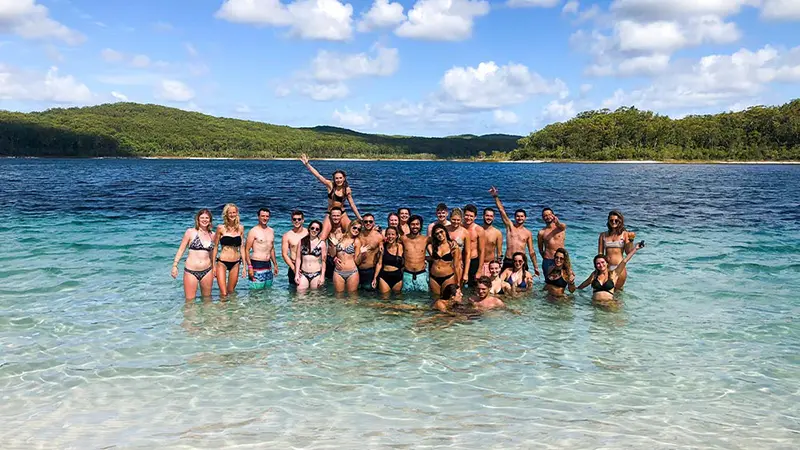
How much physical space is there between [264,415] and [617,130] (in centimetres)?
16364

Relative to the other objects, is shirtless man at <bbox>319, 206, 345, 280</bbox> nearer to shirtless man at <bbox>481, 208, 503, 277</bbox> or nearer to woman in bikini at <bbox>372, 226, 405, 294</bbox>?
woman in bikini at <bbox>372, 226, 405, 294</bbox>

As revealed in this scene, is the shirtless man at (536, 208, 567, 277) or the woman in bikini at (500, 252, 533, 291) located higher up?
the shirtless man at (536, 208, 567, 277)

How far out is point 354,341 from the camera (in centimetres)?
820

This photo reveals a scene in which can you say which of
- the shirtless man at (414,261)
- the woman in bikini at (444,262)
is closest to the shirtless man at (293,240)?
the shirtless man at (414,261)

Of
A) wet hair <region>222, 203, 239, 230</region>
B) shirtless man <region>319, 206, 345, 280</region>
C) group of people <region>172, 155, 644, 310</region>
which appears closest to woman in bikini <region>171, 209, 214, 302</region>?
group of people <region>172, 155, 644, 310</region>

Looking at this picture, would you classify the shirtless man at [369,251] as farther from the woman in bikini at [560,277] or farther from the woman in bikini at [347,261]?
the woman in bikini at [560,277]

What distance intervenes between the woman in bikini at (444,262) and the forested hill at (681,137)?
482 ft

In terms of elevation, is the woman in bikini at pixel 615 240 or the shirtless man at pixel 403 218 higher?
the shirtless man at pixel 403 218

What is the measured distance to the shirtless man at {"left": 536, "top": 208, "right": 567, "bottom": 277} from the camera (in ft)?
36.0

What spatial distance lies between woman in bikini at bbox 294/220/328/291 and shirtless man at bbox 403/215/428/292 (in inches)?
62.8

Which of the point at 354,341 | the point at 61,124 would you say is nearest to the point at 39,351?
the point at 354,341

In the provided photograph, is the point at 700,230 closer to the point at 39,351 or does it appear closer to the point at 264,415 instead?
the point at 264,415

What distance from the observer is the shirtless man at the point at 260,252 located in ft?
33.1

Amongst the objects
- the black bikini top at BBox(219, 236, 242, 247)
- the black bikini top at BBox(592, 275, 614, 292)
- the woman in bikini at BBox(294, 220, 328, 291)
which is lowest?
the black bikini top at BBox(592, 275, 614, 292)
